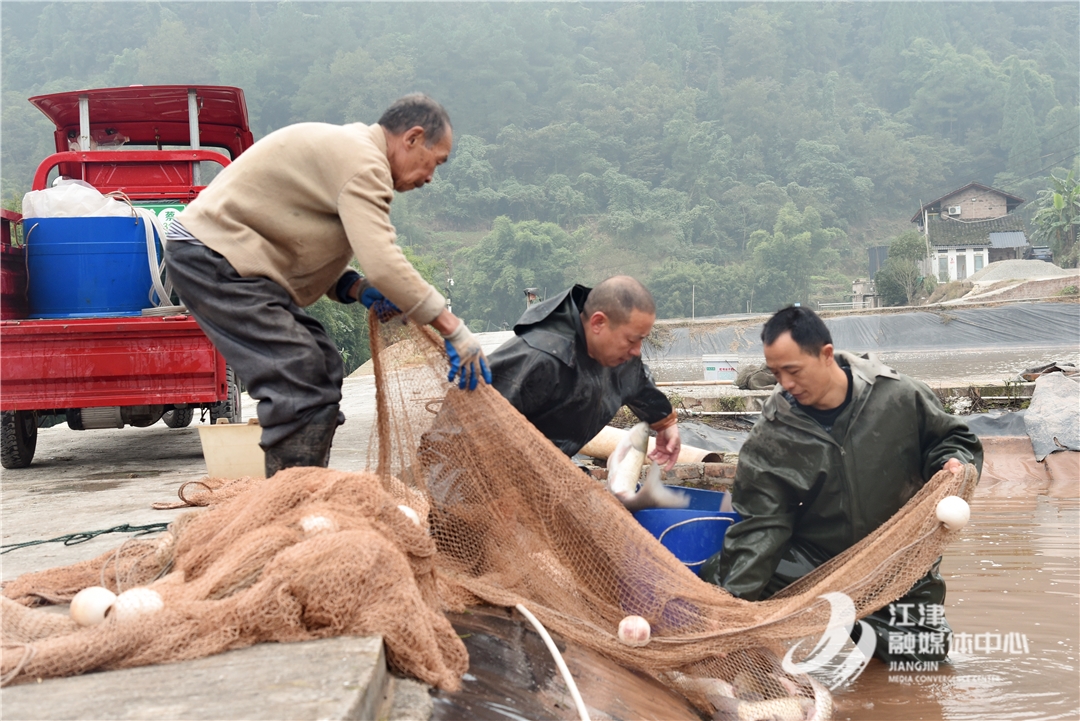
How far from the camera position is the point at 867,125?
350 feet

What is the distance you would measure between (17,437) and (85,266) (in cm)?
152

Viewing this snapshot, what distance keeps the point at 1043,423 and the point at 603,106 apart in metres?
104

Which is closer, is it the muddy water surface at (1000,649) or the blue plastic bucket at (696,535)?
the muddy water surface at (1000,649)

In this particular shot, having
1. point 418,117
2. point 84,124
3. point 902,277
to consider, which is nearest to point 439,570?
point 418,117

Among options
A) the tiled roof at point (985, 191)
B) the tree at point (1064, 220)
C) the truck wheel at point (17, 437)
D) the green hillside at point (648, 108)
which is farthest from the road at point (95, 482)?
the green hillside at point (648, 108)

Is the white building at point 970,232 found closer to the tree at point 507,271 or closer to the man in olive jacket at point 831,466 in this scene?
the tree at point 507,271

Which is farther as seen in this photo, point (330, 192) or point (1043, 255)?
point (1043, 255)

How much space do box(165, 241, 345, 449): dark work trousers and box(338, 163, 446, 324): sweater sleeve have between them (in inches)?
15.6

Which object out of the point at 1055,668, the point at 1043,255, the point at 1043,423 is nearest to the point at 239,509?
the point at 1055,668

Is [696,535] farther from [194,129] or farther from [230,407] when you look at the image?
[194,129]

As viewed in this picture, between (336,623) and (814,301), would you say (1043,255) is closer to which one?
(814,301)

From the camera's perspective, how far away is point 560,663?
8.17 feet

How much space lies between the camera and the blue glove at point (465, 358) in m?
3.04
